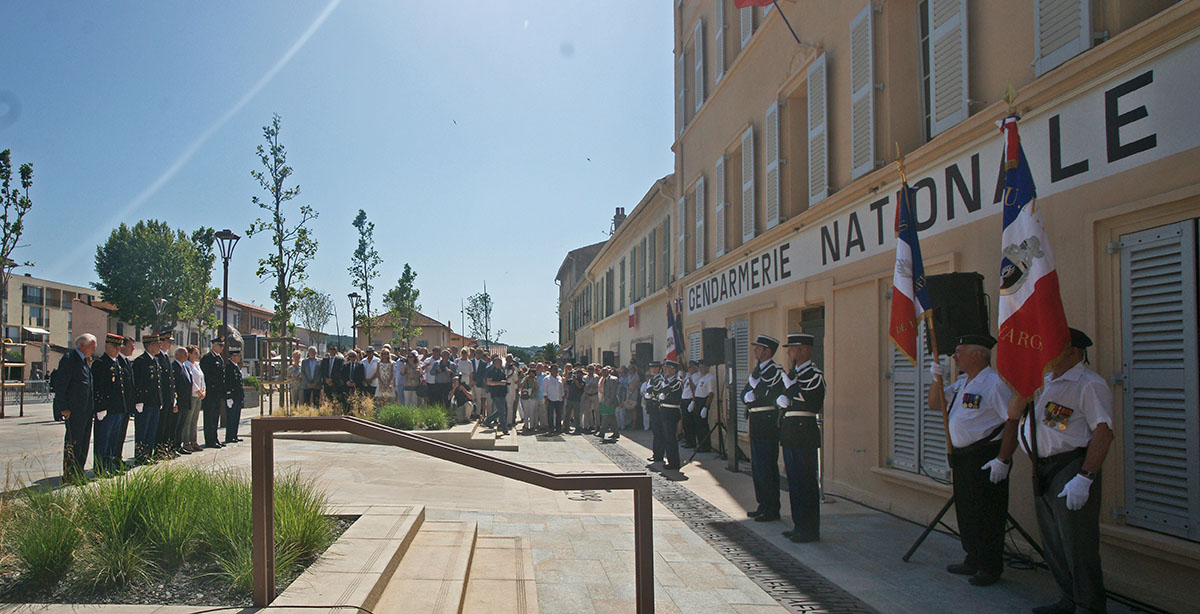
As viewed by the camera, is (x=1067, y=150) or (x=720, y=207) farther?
(x=720, y=207)

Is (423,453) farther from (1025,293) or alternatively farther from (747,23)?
(747,23)

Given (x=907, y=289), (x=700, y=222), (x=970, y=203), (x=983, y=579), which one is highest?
(x=700, y=222)

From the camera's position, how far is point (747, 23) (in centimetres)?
1316

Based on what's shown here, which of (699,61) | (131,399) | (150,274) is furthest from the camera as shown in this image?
(150,274)

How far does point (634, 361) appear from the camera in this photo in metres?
21.3

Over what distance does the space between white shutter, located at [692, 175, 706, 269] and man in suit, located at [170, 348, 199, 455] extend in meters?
9.99

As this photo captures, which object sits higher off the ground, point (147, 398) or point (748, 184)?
point (748, 184)

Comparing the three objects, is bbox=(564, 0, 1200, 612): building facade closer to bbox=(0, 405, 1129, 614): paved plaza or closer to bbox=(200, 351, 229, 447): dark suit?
bbox=(0, 405, 1129, 614): paved plaza

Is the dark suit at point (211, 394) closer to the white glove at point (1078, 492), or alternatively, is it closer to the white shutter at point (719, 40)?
the white shutter at point (719, 40)

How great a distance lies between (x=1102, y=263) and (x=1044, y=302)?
38.0 inches

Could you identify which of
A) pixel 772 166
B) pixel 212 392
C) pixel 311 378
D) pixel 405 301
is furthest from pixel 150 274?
pixel 772 166

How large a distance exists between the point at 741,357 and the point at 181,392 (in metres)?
8.97

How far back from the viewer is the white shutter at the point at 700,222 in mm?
16266

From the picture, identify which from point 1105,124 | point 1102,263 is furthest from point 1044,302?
point 1105,124
